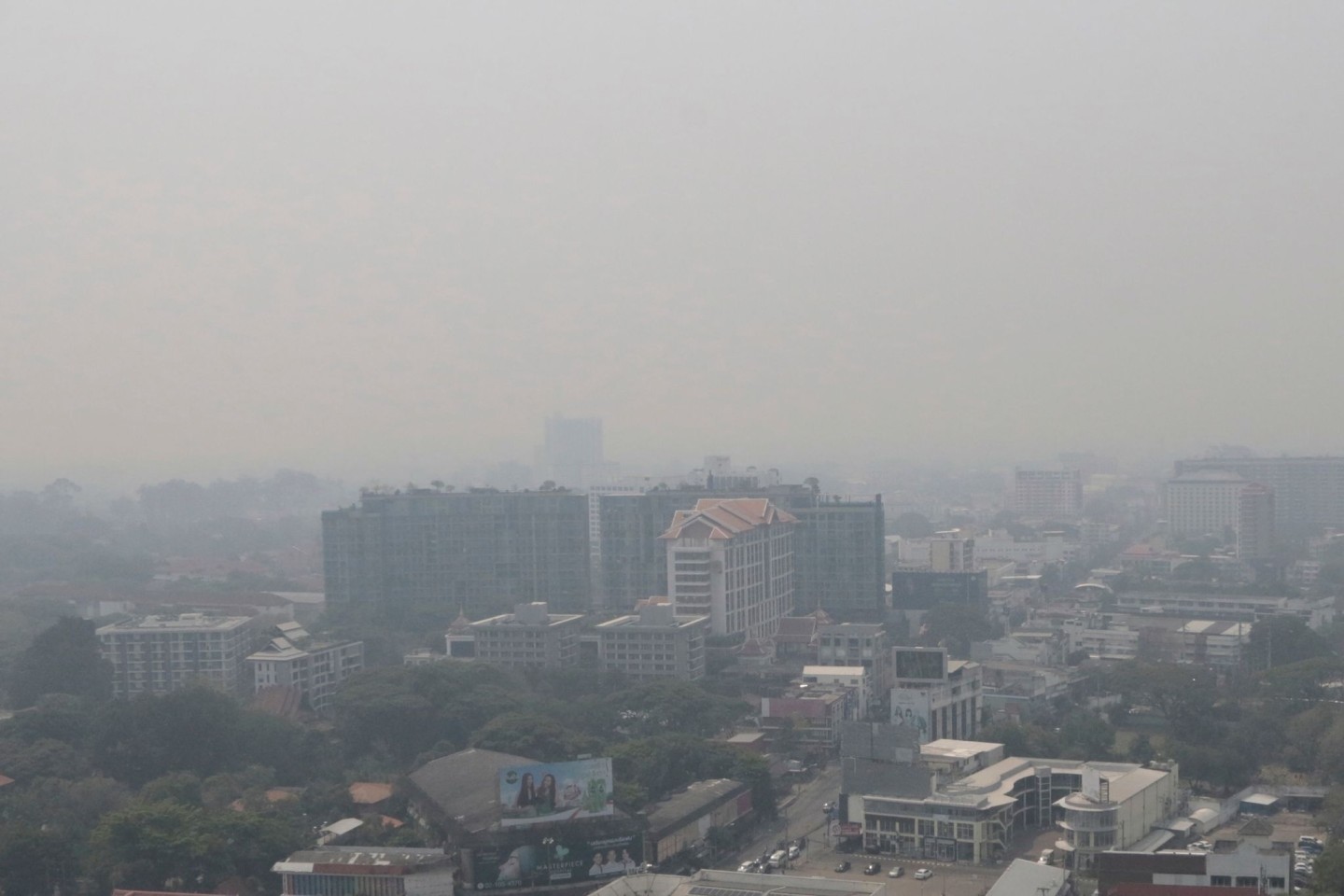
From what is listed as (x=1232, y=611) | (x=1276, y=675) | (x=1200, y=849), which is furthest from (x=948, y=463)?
(x=1200, y=849)

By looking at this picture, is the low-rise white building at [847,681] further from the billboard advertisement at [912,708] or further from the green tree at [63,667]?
the green tree at [63,667]

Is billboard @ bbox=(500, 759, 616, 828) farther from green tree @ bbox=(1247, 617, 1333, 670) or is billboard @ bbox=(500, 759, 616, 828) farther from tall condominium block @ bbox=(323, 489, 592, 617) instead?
tall condominium block @ bbox=(323, 489, 592, 617)

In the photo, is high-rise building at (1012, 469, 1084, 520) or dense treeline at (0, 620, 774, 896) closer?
dense treeline at (0, 620, 774, 896)

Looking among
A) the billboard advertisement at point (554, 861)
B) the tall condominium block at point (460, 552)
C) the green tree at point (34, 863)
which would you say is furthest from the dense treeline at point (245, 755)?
the tall condominium block at point (460, 552)

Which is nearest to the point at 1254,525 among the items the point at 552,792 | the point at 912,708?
the point at 912,708

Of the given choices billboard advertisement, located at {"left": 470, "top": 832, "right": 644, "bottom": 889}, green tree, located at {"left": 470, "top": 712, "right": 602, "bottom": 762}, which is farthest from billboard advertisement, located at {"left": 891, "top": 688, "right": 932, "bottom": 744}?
billboard advertisement, located at {"left": 470, "top": 832, "right": 644, "bottom": 889}
